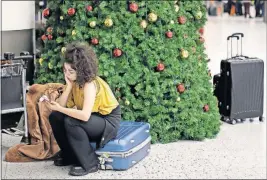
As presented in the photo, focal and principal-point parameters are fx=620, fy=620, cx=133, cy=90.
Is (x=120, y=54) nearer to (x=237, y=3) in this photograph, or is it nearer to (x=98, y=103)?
(x=98, y=103)

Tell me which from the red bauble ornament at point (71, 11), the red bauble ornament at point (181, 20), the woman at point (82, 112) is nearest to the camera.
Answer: the woman at point (82, 112)

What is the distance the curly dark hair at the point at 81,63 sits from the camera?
439cm

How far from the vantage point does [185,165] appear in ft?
15.9

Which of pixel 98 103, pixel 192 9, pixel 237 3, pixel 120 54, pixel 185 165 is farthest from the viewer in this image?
pixel 237 3

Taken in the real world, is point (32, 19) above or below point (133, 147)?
above

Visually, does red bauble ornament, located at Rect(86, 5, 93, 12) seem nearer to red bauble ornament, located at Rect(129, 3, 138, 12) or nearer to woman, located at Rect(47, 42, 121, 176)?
red bauble ornament, located at Rect(129, 3, 138, 12)

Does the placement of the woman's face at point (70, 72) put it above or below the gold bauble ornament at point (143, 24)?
below

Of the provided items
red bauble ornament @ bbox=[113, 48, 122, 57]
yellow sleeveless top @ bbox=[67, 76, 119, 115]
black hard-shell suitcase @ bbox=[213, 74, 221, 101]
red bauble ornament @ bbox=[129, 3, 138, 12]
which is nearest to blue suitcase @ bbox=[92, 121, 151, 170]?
yellow sleeveless top @ bbox=[67, 76, 119, 115]

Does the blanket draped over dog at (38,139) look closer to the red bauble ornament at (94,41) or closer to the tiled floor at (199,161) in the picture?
the tiled floor at (199,161)

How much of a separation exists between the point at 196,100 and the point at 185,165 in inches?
33.0

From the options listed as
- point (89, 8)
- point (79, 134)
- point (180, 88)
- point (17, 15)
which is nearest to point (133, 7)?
point (89, 8)

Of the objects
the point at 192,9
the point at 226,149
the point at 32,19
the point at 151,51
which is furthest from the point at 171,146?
the point at 32,19

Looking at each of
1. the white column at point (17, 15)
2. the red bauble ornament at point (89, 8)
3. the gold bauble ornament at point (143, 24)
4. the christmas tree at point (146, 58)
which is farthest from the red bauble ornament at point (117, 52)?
the white column at point (17, 15)

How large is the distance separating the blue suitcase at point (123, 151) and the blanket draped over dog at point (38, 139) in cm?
52
